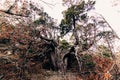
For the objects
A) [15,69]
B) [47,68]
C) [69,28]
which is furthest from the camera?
[69,28]

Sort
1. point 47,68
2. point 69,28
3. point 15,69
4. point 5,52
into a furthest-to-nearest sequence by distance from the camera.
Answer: point 69,28 < point 47,68 < point 5,52 < point 15,69

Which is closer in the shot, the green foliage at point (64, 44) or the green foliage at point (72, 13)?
the green foliage at point (72, 13)

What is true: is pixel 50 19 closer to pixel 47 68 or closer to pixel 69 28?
pixel 69 28

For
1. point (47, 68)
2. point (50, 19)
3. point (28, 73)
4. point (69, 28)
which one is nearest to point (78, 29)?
point (69, 28)

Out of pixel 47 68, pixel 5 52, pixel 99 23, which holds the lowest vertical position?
pixel 47 68

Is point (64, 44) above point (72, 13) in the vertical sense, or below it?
below

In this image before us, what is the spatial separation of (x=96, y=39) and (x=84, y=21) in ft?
7.56

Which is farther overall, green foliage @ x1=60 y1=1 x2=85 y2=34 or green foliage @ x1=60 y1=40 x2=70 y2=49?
green foliage @ x1=60 y1=40 x2=70 y2=49

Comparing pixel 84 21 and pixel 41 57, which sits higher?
pixel 84 21

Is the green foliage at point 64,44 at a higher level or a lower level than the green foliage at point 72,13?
lower

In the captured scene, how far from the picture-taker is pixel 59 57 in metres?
24.4

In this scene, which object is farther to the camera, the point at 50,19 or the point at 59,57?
the point at 50,19

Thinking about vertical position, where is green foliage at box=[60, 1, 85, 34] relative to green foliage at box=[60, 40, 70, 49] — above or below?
above

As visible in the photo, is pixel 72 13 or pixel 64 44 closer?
pixel 72 13
